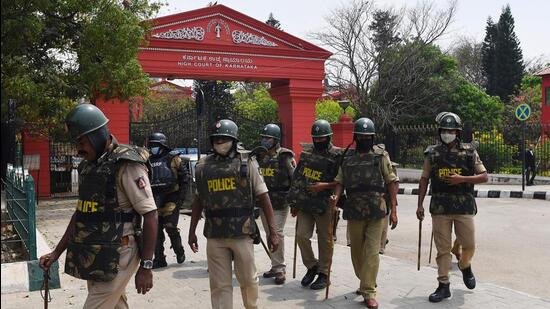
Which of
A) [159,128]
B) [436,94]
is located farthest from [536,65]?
[159,128]

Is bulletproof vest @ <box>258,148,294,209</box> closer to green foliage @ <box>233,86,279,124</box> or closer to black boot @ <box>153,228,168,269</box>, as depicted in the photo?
black boot @ <box>153,228,168,269</box>

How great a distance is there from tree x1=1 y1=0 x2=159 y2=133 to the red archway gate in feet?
12.7

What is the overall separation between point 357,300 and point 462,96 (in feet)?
93.6

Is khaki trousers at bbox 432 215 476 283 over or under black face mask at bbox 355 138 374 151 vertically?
under

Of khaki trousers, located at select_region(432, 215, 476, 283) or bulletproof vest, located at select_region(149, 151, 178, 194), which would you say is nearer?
khaki trousers, located at select_region(432, 215, 476, 283)

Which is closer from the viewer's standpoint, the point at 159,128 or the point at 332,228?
the point at 332,228

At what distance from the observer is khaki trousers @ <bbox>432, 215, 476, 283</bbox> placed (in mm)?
5320

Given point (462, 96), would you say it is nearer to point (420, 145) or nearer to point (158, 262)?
point (420, 145)

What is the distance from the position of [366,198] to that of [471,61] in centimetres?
4936

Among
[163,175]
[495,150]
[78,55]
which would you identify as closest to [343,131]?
[495,150]

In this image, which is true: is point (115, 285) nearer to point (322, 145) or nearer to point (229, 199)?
point (229, 199)

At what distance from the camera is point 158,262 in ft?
22.5

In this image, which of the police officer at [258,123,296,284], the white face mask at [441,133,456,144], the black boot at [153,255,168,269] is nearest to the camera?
the white face mask at [441,133,456,144]

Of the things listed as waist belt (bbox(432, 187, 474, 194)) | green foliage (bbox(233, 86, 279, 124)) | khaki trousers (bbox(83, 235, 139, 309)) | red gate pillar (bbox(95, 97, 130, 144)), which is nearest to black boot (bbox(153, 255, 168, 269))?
waist belt (bbox(432, 187, 474, 194))
